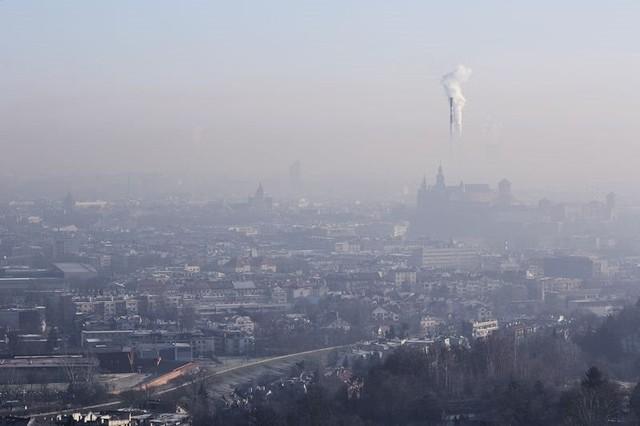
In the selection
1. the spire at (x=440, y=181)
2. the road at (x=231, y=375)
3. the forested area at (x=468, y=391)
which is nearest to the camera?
the forested area at (x=468, y=391)

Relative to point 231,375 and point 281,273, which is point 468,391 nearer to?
point 231,375

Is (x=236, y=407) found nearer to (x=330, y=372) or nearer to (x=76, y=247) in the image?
(x=330, y=372)

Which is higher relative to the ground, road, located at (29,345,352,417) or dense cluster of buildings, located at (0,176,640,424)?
dense cluster of buildings, located at (0,176,640,424)

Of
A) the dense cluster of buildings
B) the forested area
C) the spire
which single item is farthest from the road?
the spire

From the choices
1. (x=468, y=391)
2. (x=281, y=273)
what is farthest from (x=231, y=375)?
(x=281, y=273)

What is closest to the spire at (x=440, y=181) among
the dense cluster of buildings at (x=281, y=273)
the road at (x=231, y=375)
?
the dense cluster of buildings at (x=281, y=273)

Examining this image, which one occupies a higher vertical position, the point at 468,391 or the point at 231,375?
the point at 468,391

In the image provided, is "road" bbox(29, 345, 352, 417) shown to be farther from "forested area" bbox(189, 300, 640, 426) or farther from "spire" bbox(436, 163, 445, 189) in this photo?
"spire" bbox(436, 163, 445, 189)

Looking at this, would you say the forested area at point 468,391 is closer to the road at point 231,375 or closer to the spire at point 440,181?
the road at point 231,375
